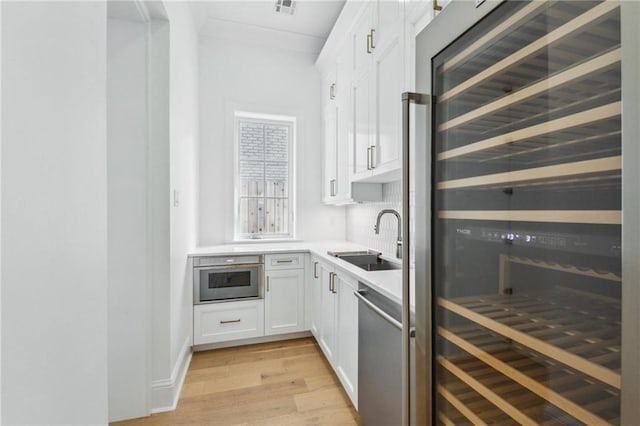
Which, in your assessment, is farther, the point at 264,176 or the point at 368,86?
the point at 264,176

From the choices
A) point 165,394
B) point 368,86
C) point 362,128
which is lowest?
point 165,394

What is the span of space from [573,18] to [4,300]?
45.5 inches

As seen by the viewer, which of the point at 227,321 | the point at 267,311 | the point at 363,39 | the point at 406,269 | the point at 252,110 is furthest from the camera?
the point at 252,110

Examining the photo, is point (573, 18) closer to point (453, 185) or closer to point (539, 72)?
point (539, 72)

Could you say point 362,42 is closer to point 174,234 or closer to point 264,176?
point 264,176

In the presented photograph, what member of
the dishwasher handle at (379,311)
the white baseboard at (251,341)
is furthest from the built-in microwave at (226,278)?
the dishwasher handle at (379,311)

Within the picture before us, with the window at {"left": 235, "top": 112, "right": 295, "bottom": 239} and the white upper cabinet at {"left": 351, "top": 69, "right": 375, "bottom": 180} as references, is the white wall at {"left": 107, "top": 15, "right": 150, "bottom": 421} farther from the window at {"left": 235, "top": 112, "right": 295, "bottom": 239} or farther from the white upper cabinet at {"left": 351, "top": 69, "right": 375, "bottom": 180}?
the window at {"left": 235, "top": 112, "right": 295, "bottom": 239}

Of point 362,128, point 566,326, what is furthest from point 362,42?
point 566,326

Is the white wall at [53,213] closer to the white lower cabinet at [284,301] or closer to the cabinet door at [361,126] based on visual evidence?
the cabinet door at [361,126]

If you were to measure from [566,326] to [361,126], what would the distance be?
1894 mm

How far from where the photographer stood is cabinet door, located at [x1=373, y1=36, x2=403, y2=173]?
1.67 meters

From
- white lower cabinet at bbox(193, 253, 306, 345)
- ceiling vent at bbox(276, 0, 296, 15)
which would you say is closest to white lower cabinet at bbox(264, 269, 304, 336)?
white lower cabinet at bbox(193, 253, 306, 345)

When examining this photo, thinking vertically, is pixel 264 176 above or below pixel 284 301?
above

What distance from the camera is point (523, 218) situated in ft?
2.12
